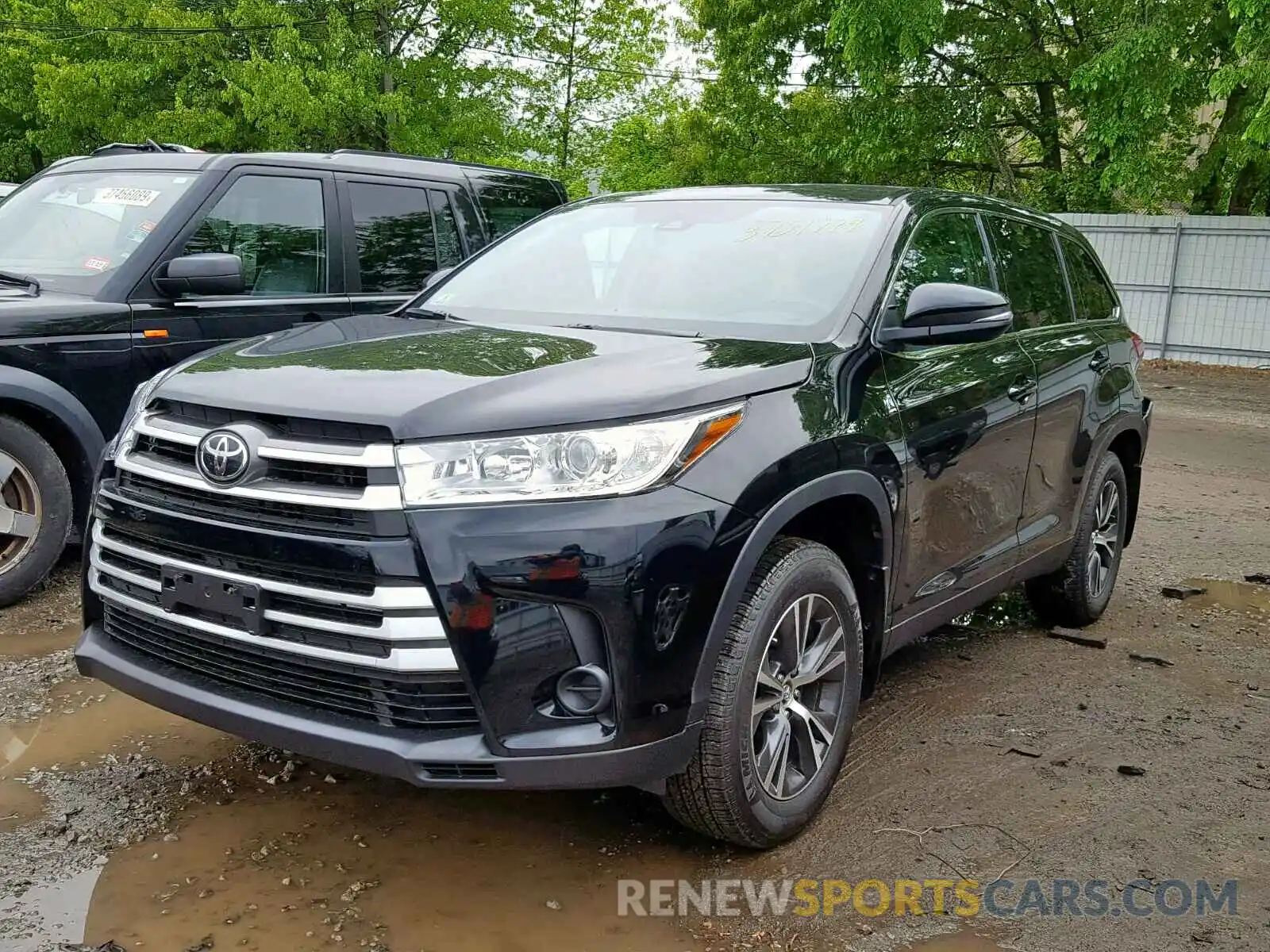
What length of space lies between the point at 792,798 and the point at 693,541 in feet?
3.03

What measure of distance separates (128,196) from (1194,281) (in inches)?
637

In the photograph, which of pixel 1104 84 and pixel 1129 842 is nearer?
pixel 1129 842

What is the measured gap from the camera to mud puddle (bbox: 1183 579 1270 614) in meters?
5.75

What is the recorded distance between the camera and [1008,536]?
430cm

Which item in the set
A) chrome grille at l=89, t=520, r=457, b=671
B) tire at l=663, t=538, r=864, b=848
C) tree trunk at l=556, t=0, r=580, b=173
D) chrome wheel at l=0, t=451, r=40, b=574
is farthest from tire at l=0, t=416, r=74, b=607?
tree trunk at l=556, t=0, r=580, b=173

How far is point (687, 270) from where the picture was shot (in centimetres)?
391

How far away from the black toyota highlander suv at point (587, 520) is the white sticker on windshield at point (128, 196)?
2.33 metres

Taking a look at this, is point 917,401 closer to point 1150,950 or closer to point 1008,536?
point 1008,536

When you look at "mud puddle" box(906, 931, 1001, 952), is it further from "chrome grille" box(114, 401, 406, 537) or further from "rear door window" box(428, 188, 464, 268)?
"rear door window" box(428, 188, 464, 268)

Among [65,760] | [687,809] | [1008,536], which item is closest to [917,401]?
[1008,536]

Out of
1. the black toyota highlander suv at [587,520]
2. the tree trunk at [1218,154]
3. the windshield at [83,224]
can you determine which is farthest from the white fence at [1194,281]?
the windshield at [83,224]

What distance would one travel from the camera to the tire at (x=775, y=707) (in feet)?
9.37

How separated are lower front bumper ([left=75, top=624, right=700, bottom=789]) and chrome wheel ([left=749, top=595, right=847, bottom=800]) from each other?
356mm

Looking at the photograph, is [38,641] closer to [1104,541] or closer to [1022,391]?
[1022,391]
